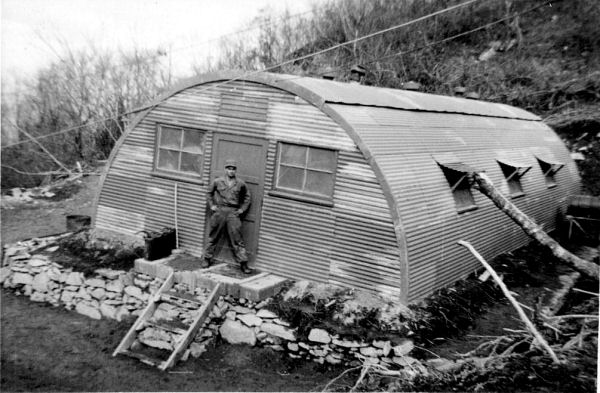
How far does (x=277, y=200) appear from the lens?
1056cm

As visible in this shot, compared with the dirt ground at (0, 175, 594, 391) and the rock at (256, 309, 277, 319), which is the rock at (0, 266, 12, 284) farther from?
the rock at (256, 309, 277, 319)

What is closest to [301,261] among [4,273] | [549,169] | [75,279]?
[75,279]

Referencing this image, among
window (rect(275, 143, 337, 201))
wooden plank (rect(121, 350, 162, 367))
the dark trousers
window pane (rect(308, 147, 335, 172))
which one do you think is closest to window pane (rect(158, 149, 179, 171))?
the dark trousers

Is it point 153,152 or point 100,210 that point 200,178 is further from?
point 100,210

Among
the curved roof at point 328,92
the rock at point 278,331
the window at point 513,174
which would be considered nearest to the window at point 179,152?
the curved roof at point 328,92

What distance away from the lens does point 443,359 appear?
27.5ft

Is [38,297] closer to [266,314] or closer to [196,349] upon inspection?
[196,349]

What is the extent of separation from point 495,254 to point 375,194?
505cm

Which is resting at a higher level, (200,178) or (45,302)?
(200,178)

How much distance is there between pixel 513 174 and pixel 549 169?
11.0 ft

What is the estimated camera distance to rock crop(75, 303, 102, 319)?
10.9 meters

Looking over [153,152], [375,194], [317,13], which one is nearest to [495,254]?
[375,194]

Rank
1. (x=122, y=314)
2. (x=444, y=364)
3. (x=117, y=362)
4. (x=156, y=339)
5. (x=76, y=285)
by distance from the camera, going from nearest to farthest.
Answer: (x=444, y=364) → (x=117, y=362) → (x=156, y=339) → (x=122, y=314) → (x=76, y=285)

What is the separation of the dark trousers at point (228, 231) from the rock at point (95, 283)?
2447 millimetres
